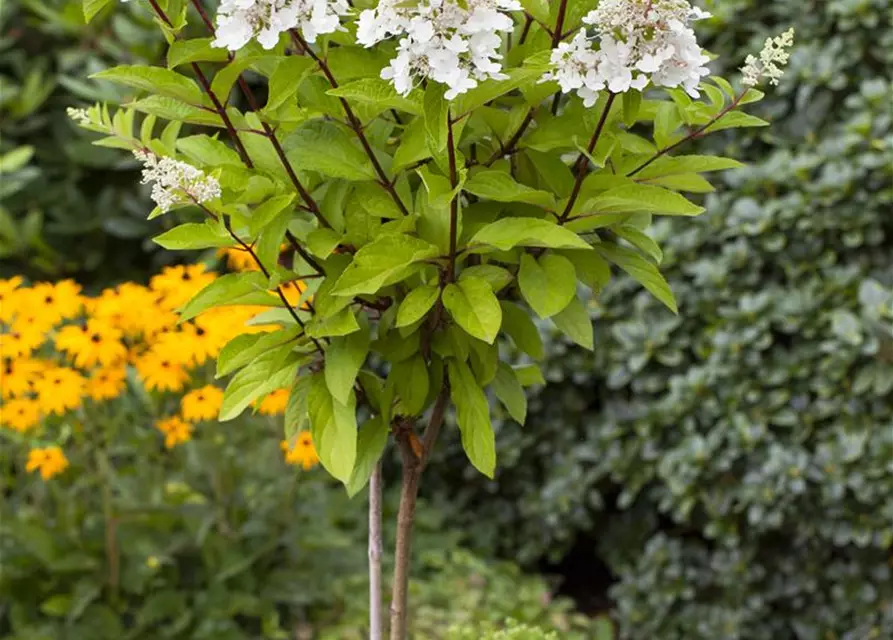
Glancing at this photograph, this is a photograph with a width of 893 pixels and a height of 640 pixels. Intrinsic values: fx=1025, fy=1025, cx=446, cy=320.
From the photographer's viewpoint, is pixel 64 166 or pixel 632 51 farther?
pixel 64 166

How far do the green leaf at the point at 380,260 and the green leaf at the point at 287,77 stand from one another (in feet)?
0.49

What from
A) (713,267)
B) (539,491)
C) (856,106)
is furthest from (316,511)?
(856,106)

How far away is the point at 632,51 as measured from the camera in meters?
0.83

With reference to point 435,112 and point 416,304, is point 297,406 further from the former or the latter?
point 435,112

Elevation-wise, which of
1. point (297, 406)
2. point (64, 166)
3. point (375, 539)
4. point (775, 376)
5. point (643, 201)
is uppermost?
point (64, 166)

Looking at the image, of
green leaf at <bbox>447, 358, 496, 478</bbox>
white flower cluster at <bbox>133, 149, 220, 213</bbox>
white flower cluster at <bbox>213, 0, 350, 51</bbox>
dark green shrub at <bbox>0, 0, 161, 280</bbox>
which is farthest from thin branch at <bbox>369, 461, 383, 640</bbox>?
dark green shrub at <bbox>0, 0, 161, 280</bbox>

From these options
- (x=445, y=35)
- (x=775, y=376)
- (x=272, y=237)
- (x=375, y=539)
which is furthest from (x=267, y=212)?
(x=775, y=376)

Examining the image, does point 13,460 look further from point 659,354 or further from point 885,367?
point 885,367

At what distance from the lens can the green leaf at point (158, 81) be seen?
3.07 ft

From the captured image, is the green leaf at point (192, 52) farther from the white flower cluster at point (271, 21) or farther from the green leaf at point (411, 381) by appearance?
the green leaf at point (411, 381)

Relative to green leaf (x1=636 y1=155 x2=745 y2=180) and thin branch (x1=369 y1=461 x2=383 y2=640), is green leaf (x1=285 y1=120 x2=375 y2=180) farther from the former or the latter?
thin branch (x1=369 y1=461 x2=383 y2=640)

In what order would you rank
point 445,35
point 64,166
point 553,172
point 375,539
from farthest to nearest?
point 64,166 → point 375,539 → point 553,172 → point 445,35

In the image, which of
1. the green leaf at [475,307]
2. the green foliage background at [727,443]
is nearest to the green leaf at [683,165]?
the green leaf at [475,307]

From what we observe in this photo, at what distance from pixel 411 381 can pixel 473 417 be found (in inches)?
3.3
